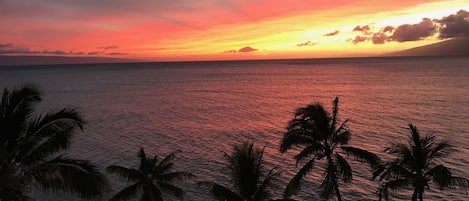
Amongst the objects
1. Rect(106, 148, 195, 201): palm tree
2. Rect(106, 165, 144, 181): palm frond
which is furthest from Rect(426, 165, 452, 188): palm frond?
Rect(106, 165, 144, 181): palm frond

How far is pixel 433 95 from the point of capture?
112 meters

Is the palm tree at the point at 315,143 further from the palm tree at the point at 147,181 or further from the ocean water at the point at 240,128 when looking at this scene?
the ocean water at the point at 240,128

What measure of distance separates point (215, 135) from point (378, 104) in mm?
53291

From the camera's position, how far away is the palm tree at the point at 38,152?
11.5 meters

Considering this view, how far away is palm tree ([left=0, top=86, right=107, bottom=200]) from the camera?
1146cm

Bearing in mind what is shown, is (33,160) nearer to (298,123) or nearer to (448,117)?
(298,123)

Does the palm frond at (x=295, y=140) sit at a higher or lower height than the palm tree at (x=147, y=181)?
higher

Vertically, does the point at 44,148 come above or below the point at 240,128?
above

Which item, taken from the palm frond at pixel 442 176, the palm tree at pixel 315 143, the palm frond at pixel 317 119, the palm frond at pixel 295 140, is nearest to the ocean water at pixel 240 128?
the palm tree at pixel 315 143

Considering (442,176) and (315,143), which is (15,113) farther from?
(442,176)

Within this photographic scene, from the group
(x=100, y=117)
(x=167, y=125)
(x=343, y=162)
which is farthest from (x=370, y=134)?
(x=100, y=117)

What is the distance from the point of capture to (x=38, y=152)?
12.4 meters

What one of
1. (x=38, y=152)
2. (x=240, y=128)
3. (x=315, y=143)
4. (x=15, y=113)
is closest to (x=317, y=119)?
(x=315, y=143)

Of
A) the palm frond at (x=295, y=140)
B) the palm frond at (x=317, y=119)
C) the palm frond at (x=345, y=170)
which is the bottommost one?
the palm frond at (x=345, y=170)
